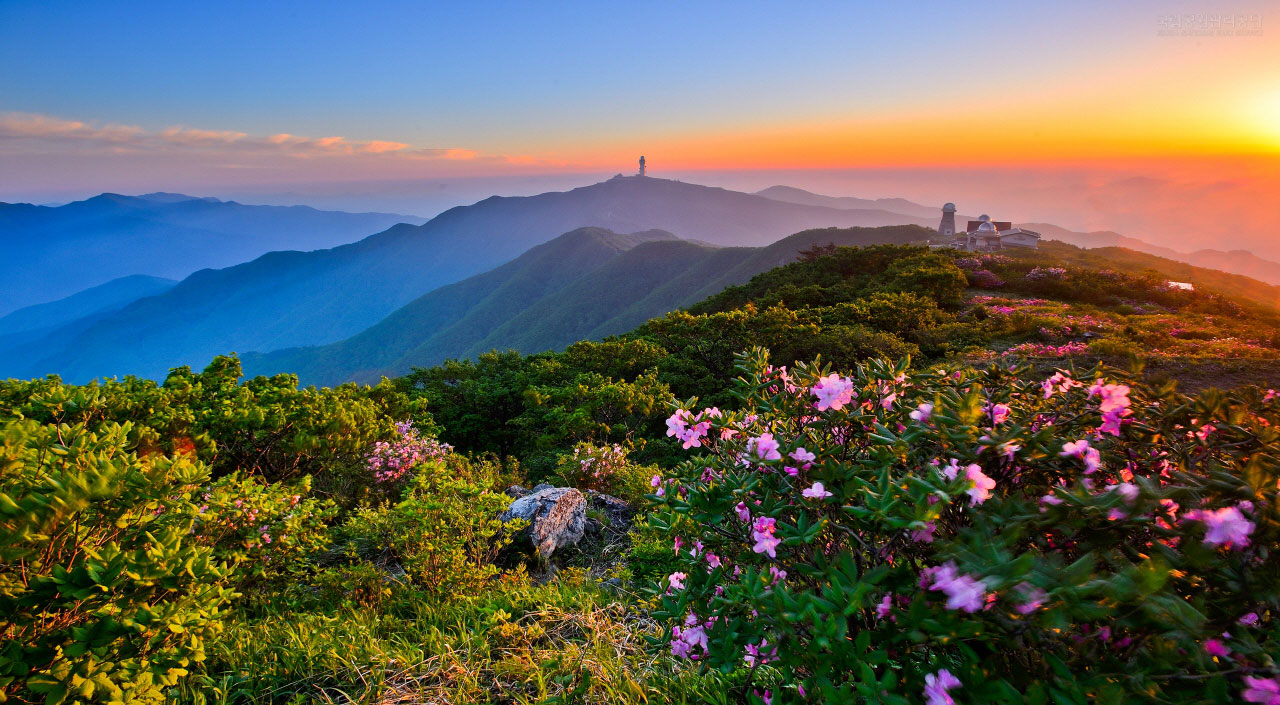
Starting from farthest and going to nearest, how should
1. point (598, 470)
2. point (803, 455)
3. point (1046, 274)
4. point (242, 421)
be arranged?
point (1046, 274), point (598, 470), point (242, 421), point (803, 455)

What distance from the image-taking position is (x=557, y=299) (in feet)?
393

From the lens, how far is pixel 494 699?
126 inches

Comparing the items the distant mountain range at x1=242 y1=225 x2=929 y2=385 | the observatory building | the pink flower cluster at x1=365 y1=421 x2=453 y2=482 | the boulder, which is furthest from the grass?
the distant mountain range at x1=242 y1=225 x2=929 y2=385

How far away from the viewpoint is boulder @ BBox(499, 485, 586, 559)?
5.48 meters

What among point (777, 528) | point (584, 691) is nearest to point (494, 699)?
point (584, 691)

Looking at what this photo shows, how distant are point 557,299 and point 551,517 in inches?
4581

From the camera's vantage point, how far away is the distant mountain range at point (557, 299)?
293 feet

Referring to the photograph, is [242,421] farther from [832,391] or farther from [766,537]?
[832,391]

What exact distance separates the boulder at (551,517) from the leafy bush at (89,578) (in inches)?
118

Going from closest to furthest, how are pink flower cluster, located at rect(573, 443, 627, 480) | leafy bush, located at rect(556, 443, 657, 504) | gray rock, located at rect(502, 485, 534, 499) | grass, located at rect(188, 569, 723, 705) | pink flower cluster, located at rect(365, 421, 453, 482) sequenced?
grass, located at rect(188, 569, 723, 705) < gray rock, located at rect(502, 485, 534, 499) < pink flower cluster, located at rect(365, 421, 453, 482) < leafy bush, located at rect(556, 443, 657, 504) < pink flower cluster, located at rect(573, 443, 627, 480)

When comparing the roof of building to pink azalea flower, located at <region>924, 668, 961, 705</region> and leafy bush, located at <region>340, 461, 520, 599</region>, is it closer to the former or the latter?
leafy bush, located at <region>340, 461, 520, 599</region>

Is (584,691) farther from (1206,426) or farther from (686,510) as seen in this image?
(1206,426)

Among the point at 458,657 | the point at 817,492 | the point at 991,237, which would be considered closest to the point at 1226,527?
the point at 817,492

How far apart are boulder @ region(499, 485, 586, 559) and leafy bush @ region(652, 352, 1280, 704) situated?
325 cm
